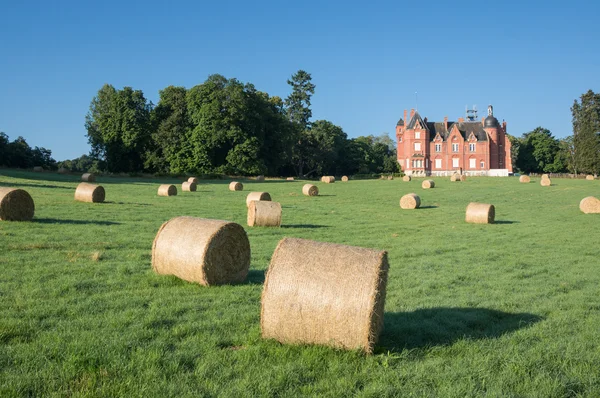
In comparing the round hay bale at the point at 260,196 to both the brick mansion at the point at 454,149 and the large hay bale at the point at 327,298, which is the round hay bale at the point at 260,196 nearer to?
the large hay bale at the point at 327,298

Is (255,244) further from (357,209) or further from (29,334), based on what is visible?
(357,209)

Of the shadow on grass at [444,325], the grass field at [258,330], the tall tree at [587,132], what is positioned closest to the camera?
the grass field at [258,330]

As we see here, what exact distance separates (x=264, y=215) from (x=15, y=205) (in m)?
8.04

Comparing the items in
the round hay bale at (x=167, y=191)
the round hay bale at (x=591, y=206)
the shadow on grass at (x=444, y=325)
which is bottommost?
the shadow on grass at (x=444, y=325)

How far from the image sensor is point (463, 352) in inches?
251

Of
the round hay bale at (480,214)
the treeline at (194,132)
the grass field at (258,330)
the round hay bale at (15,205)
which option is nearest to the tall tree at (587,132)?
the treeline at (194,132)

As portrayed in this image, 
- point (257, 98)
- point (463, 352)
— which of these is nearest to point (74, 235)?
point (463, 352)

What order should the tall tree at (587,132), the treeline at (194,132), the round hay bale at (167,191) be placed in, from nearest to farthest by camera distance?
the round hay bale at (167,191)
the treeline at (194,132)
the tall tree at (587,132)

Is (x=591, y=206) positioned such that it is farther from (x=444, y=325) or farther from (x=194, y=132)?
(x=194, y=132)

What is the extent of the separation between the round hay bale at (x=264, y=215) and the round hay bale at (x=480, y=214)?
29.9ft

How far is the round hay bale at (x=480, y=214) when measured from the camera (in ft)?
74.9

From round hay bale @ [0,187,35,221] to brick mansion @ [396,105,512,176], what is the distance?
103483 mm

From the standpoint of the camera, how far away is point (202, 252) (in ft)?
30.6

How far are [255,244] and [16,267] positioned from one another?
21.1 ft
